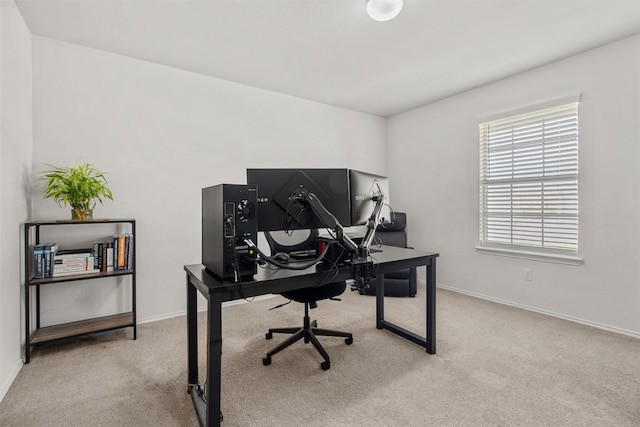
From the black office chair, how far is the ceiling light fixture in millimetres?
1619

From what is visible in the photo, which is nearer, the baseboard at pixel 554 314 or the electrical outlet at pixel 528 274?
the baseboard at pixel 554 314

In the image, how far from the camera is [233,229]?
4.83ft

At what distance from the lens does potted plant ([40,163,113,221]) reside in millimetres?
2346

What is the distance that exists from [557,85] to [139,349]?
4.58 meters

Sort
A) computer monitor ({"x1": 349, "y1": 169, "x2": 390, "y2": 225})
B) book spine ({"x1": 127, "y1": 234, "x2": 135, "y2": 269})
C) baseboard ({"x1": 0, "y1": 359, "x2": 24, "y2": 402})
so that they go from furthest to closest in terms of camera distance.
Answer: book spine ({"x1": 127, "y1": 234, "x2": 135, "y2": 269}), computer monitor ({"x1": 349, "y1": 169, "x2": 390, "y2": 225}), baseboard ({"x1": 0, "y1": 359, "x2": 24, "y2": 402})

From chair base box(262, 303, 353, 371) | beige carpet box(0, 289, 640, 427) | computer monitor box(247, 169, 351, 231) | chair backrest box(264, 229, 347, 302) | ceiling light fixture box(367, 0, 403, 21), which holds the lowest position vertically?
beige carpet box(0, 289, 640, 427)

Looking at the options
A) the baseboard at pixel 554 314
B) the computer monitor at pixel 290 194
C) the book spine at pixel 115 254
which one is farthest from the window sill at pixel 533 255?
the book spine at pixel 115 254

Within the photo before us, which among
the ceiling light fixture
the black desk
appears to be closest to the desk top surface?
the black desk

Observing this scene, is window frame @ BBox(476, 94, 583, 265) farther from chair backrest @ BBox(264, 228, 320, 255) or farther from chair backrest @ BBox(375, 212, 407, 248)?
chair backrest @ BBox(264, 228, 320, 255)

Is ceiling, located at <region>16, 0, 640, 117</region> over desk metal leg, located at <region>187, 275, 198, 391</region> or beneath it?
over

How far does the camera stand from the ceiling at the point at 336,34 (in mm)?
2189

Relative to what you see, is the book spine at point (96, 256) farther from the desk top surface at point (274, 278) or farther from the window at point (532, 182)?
the window at point (532, 182)

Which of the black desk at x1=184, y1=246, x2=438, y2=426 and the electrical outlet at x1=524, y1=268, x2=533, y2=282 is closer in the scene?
the black desk at x1=184, y1=246, x2=438, y2=426

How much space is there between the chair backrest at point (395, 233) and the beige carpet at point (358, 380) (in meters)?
1.39
